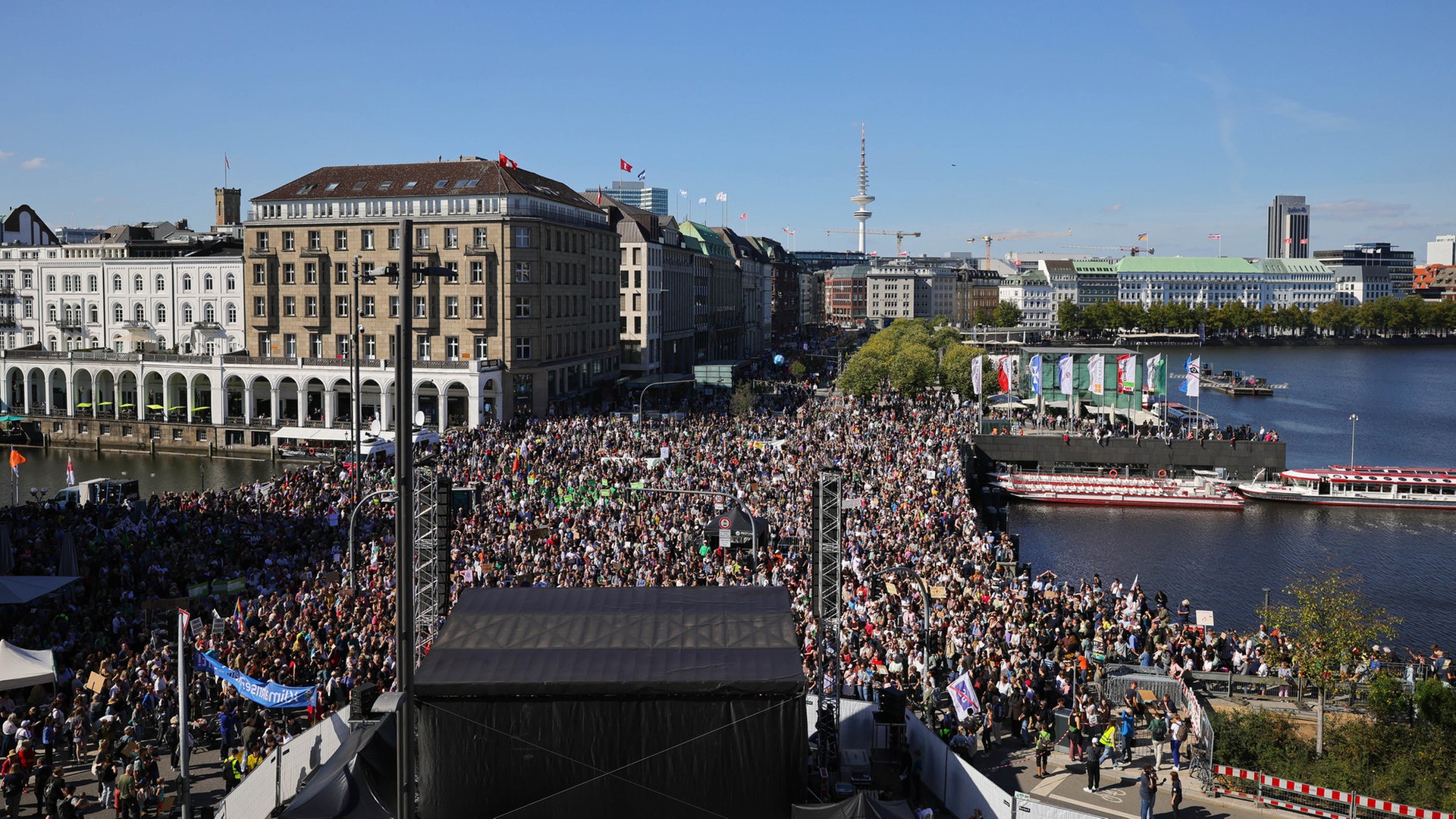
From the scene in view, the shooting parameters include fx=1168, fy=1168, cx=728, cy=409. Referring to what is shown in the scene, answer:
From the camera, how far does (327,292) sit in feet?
245

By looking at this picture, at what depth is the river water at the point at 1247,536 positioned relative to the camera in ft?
149

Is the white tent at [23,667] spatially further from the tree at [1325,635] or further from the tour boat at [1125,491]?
the tour boat at [1125,491]

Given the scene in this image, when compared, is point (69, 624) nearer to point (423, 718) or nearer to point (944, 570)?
point (423, 718)

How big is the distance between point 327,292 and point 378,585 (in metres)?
49.7

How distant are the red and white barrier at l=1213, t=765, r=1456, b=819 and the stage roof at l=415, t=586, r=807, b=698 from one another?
28.8 ft

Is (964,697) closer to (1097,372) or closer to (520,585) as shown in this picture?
(520,585)

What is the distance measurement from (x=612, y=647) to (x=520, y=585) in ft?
44.7

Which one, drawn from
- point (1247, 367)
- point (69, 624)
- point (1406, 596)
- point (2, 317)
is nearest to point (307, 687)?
point (69, 624)

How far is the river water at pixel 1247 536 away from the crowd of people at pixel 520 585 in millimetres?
5201

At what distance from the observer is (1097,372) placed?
243ft

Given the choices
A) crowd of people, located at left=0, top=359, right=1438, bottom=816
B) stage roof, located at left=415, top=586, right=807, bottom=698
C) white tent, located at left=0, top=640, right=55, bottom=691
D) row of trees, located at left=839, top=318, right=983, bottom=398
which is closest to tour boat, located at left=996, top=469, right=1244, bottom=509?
crowd of people, located at left=0, top=359, right=1438, bottom=816

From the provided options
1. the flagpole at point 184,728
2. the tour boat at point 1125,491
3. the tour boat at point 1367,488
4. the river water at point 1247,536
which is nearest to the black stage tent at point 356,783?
the flagpole at point 184,728

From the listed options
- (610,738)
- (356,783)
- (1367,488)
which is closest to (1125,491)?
(1367,488)

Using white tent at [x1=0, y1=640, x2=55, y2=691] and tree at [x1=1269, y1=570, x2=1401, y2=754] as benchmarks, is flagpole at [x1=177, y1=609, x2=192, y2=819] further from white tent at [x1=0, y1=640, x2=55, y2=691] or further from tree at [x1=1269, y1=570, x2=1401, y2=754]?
tree at [x1=1269, y1=570, x2=1401, y2=754]
